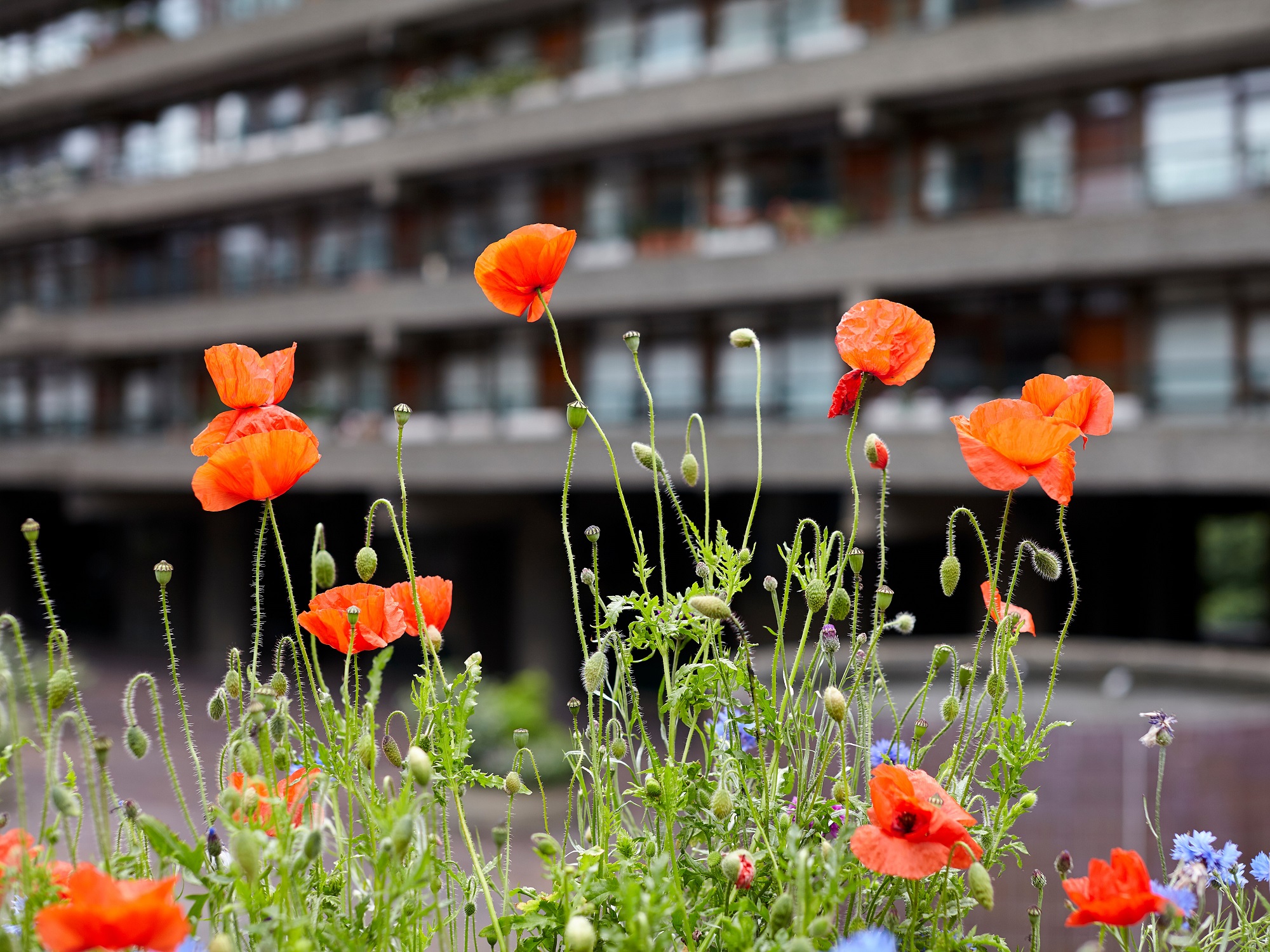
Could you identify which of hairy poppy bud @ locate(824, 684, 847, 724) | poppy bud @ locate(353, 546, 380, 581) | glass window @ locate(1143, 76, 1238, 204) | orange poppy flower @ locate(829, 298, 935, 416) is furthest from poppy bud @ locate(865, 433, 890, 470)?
glass window @ locate(1143, 76, 1238, 204)

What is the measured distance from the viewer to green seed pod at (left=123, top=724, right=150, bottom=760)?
1.31 m

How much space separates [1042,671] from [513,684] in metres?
7.43

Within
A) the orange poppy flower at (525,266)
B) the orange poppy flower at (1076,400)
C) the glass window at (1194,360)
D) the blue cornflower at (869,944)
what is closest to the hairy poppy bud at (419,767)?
the blue cornflower at (869,944)

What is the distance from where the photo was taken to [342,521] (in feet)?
81.6

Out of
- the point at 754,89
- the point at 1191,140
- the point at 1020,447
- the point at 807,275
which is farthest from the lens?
the point at 754,89

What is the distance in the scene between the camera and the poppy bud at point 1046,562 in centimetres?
151

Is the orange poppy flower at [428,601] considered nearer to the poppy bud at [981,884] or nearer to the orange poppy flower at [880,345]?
the orange poppy flower at [880,345]

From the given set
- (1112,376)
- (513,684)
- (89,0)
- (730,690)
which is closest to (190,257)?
(89,0)

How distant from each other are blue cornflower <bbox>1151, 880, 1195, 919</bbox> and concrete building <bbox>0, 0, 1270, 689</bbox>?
45.4 feet

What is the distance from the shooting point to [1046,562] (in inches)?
60.5

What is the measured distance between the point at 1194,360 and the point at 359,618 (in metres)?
15.9

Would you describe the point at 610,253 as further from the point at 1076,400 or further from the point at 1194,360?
the point at 1076,400

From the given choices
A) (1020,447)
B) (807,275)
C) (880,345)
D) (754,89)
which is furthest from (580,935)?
(754,89)

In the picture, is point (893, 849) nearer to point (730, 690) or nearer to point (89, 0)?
point (730, 690)
